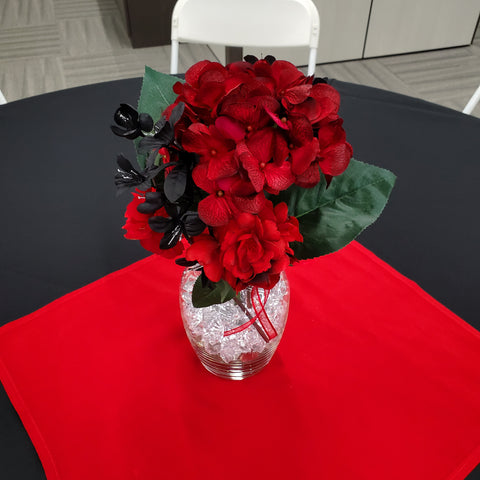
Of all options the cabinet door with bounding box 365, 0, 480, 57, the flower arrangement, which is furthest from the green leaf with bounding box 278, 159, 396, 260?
Answer: the cabinet door with bounding box 365, 0, 480, 57

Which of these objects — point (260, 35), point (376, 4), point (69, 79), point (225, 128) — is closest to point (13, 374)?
point (225, 128)

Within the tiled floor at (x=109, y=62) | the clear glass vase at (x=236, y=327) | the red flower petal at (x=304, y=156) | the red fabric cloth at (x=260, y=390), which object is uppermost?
the red flower petal at (x=304, y=156)

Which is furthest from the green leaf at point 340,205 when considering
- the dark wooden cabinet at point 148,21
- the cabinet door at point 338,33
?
the dark wooden cabinet at point 148,21

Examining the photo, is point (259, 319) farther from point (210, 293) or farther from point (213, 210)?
point (213, 210)

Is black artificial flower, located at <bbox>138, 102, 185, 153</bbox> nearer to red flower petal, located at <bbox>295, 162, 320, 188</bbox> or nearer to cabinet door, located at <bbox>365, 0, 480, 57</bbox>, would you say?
red flower petal, located at <bbox>295, 162, 320, 188</bbox>

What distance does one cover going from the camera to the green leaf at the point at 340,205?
527mm

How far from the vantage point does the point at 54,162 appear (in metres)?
1.05

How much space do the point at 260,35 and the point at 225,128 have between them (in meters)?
1.13

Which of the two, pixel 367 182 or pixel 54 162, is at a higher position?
pixel 367 182

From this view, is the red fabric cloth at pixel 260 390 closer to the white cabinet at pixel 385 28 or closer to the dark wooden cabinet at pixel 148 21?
the white cabinet at pixel 385 28

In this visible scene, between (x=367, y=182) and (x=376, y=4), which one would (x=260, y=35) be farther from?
(x=376, y=4)

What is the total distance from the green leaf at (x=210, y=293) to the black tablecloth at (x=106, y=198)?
306 mm

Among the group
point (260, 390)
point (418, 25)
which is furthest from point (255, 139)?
point (418, 25)

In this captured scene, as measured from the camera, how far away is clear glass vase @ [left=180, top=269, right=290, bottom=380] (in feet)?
2.05
